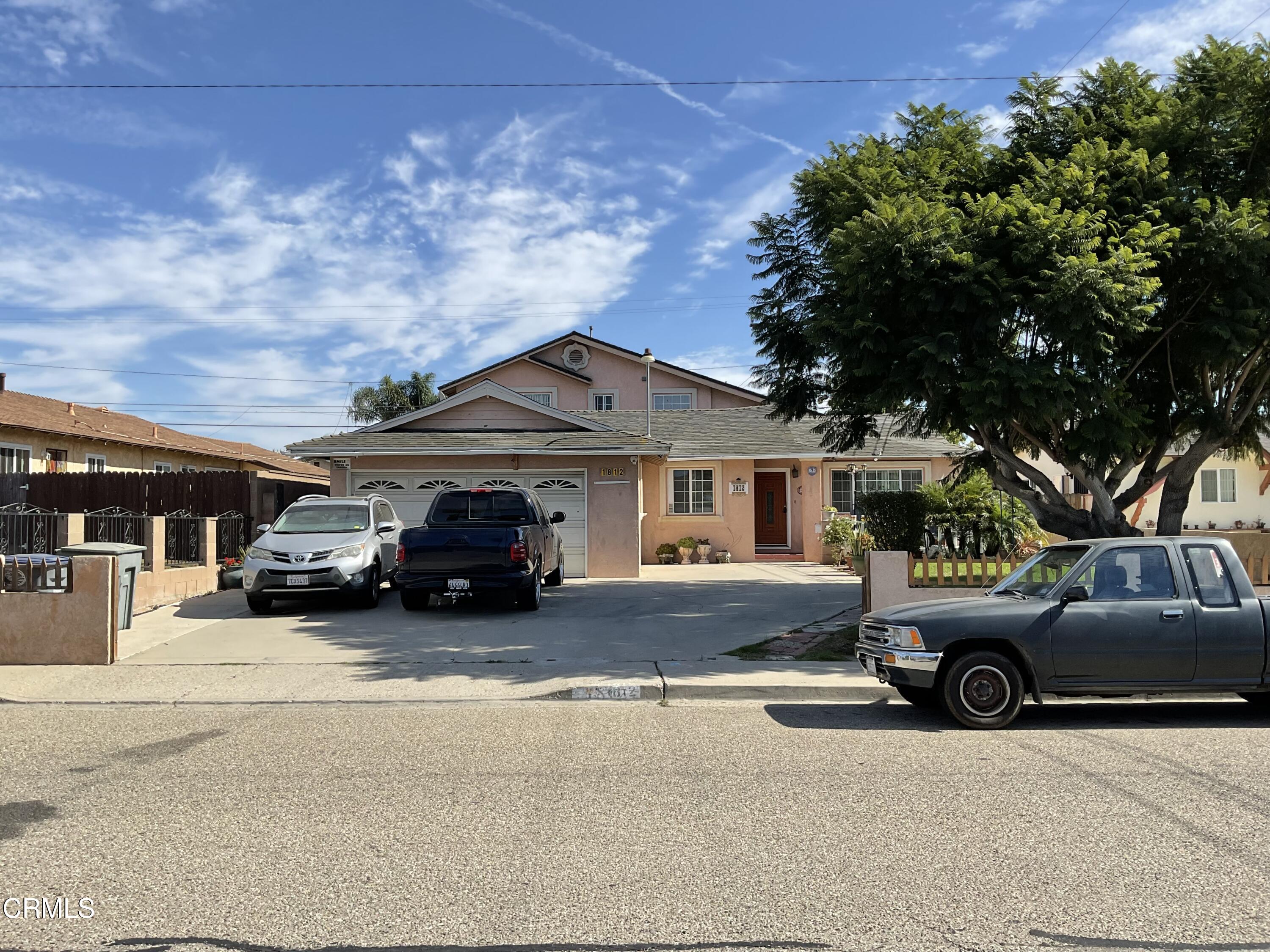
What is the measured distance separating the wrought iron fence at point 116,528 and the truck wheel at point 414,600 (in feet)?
16.2

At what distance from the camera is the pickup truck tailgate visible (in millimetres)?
13336

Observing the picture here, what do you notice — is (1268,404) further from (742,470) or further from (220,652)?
(220,652)

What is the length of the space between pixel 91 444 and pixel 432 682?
23049 millimetres

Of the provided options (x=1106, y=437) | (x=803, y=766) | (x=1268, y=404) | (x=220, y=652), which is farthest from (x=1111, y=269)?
(x=220, y=652)

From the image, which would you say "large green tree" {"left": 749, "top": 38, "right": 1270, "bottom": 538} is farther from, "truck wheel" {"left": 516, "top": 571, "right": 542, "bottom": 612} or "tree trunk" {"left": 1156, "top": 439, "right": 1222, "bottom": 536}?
"truck wheel" {"left": 516, "top": 571, "right": 542, "bottom": 612}

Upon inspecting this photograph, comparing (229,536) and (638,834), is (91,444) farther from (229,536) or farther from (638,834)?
(638,834)

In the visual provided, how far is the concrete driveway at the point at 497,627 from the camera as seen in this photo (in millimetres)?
10883

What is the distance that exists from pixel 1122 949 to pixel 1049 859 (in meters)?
0.93

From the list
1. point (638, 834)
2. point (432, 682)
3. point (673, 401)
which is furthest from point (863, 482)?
point (638, 834)

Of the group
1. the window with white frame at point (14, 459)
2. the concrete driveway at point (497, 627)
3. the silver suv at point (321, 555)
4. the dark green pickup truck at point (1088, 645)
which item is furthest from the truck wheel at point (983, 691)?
the window with white frame at point (14, 459)

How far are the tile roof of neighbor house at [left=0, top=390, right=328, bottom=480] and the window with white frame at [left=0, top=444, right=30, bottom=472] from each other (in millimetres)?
883

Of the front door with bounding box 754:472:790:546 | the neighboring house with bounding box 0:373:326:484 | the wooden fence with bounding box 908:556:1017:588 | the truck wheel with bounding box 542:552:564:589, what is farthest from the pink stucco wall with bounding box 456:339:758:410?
the wooden fence with bounding box 908:556:1017:588

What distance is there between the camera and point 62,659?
10250 mm

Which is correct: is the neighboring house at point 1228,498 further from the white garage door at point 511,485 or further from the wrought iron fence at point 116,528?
the wrought iron fence at point 116,528
